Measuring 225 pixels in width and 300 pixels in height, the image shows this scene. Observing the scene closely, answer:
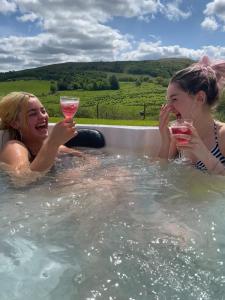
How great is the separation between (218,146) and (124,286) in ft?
6.45

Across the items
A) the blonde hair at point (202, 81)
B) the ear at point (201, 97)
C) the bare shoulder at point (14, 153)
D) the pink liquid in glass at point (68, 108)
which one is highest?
the blonde hair at point (202, 81)

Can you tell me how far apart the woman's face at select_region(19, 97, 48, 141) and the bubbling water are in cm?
52

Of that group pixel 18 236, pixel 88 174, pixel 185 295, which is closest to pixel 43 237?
pixel 18 236

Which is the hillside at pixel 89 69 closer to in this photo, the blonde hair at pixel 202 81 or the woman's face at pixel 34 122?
the woman's face at pixel 34 122

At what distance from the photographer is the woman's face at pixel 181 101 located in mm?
3475

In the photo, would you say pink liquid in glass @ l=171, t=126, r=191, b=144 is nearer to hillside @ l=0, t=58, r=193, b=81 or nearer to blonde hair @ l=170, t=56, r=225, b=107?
blonde hair @ l=170, t=56, r=225, b=107

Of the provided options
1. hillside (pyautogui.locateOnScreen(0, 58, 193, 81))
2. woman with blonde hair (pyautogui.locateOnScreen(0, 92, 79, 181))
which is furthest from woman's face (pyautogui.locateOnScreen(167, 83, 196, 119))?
hillside (pyautogui.locateOnScreen(0, 58, 193, 81))

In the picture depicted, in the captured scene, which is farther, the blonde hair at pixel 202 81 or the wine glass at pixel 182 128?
the blonde hair at pixel 202 81

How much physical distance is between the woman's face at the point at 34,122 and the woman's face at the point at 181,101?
1.22 meters

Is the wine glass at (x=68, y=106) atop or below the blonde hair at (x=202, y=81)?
below

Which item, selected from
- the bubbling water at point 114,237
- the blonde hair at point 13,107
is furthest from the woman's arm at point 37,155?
the blonde hair at point 13,107

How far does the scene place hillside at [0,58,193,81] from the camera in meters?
64.6

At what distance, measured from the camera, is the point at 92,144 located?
209 inches

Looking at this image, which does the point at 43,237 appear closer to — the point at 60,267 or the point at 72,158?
the point at 60,267
